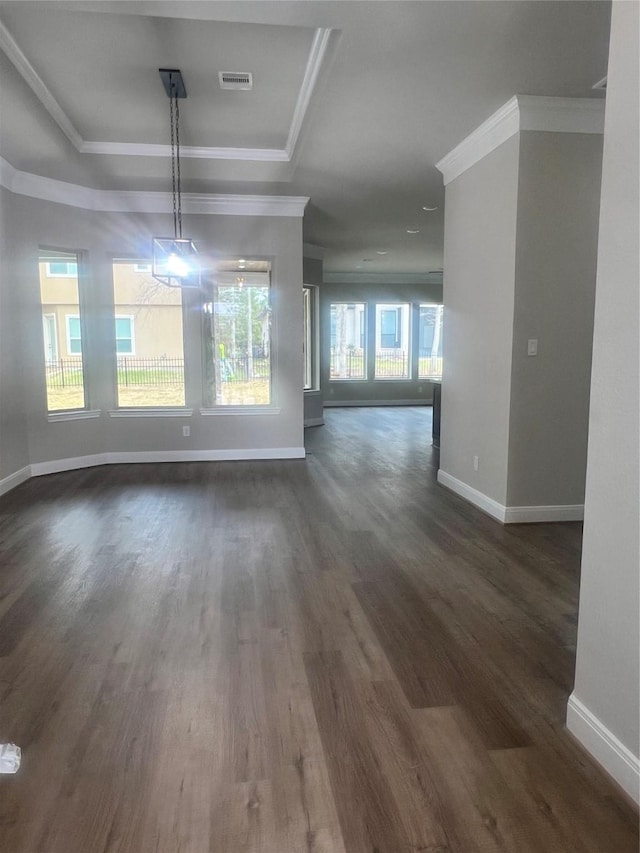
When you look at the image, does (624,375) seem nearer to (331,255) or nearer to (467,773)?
(467,773)

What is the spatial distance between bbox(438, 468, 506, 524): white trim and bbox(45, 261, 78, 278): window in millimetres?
4344

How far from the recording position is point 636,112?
1.48m

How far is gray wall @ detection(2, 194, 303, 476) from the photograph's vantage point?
5.25m

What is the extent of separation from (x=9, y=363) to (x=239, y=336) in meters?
2.38

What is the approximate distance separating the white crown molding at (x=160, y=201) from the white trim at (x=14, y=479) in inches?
104

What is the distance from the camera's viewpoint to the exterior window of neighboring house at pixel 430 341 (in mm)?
12375

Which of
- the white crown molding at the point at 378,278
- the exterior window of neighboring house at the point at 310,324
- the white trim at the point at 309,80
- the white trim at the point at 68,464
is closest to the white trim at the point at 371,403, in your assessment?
the white crown molding at the point at 378,278

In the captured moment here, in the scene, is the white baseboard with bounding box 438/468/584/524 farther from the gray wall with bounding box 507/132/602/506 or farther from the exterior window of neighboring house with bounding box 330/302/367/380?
the exterior window of neighboring house with bounding box 330/302/367/380

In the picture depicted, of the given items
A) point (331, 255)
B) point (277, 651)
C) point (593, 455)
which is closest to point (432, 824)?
point (277, 651)

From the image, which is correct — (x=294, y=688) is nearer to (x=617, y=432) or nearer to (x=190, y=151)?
(x=617, y=432)

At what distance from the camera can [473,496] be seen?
452 centimetres

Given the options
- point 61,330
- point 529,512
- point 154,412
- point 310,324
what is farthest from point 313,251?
point 529,512

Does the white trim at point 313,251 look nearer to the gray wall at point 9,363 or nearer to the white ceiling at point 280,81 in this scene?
the white ceiling at point 280,81

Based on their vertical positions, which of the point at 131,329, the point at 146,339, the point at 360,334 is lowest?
the point at 146,339
